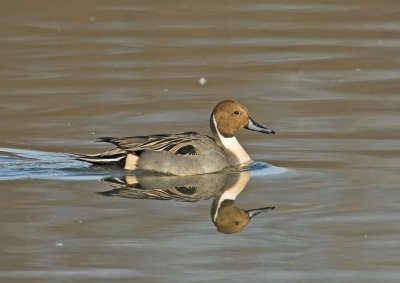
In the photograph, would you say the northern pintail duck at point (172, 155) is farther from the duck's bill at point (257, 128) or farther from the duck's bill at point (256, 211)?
the duck's bill at point (256, 211)

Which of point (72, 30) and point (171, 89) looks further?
point (72, 30)

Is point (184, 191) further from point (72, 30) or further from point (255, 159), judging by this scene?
point (72, 30)

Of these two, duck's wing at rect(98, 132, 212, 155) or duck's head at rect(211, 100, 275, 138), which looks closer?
duck's wing at rect(98, 132, 212, 155)

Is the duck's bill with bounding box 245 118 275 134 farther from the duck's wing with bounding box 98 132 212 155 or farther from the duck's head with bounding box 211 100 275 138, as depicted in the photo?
the duck's wing with bounding box 98 132 212 155

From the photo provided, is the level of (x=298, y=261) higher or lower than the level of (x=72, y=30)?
lower

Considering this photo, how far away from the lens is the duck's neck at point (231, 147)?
1005cm

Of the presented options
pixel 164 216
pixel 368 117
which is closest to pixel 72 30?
pixel 368 117

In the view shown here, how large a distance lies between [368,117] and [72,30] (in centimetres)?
562

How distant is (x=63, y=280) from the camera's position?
6.71 metres

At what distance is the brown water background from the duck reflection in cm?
11

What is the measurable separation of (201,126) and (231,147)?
46.0 inches

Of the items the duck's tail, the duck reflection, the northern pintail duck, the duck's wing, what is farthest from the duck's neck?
the duck's tail

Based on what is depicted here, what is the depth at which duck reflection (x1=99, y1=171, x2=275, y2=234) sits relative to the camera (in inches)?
328

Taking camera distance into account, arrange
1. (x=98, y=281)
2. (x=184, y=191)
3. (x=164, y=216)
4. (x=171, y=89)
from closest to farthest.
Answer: (x=98, y=281) → (x=164, y=216) → (x=184, y=191) → (x=171, y=89)
